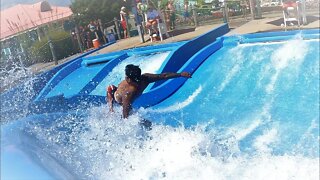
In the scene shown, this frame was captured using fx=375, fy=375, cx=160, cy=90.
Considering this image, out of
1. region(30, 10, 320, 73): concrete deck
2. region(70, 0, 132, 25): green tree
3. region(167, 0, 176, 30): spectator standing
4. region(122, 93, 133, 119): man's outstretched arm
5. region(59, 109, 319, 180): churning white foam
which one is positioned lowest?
region(59, 109, 319, 180): churning white foam

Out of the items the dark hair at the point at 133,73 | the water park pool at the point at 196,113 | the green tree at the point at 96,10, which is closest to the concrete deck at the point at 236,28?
the water park pool at the point at 196,113

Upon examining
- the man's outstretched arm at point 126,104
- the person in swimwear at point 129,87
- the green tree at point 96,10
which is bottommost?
the man's outstretched arm at point 126,104

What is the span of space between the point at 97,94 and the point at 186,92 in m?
0.51

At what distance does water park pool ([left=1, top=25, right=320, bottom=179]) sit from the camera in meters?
1.40

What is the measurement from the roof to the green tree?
0.18 feet

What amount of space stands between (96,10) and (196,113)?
736 mm

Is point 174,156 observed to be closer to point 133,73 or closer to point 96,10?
point 133,73

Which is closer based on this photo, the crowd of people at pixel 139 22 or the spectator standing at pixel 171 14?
the crowd of people at pixel 139 22

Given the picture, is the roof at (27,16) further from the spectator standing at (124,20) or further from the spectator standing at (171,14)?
the spectator standing at (171,14)

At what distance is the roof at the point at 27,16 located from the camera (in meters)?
1.75

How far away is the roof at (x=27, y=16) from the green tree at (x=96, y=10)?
0.18 feet

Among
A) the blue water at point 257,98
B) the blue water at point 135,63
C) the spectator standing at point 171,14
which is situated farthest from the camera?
the spectator standing at point 171,14

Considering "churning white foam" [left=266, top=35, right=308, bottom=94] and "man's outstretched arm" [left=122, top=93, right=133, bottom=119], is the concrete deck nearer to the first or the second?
"churning white foam" [left=266, top=35, right=308, bottom=94]

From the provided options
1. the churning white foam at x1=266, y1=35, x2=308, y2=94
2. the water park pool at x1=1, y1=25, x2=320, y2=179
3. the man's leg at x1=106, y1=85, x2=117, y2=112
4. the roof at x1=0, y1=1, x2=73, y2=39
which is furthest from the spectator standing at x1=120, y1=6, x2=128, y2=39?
the churning white foam at x1=266, y1=35, x2=308, y2=94
